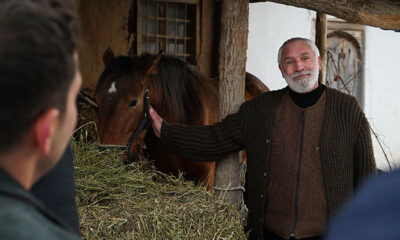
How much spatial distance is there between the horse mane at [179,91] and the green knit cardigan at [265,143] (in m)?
0.77

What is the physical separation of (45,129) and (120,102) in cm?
307

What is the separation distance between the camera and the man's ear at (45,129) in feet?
3.44

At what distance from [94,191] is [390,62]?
746 centimetres

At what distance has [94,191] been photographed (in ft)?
10.3

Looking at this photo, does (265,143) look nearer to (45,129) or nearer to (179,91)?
(179,91)

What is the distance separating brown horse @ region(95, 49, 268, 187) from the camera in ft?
13.4

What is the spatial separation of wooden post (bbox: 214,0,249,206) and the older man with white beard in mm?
102

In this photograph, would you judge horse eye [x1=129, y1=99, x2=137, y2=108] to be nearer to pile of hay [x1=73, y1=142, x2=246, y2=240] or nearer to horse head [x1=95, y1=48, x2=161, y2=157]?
horse head [x1=95, y1=48, x2=161, y2=157]

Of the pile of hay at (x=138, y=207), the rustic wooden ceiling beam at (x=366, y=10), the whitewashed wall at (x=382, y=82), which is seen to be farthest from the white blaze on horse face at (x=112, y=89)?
the whitewashed wall at (x=382, y=82)

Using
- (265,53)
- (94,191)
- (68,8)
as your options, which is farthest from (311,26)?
(68,8)

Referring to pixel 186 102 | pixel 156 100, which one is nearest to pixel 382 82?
pixel 186 102

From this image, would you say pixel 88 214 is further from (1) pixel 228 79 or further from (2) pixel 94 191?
(1) pixel 228 79

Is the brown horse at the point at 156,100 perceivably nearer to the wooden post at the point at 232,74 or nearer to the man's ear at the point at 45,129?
the wooden post at the point at 232,74

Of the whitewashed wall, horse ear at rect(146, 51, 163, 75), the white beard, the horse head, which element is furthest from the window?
the white beard
